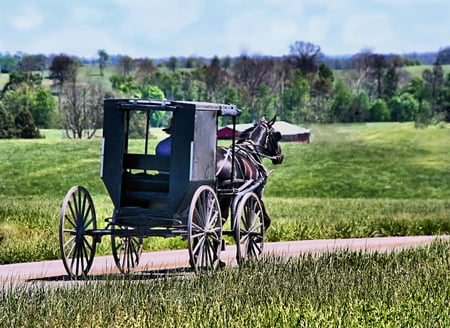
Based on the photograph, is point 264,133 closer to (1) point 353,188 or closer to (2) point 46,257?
(2) point 46,257

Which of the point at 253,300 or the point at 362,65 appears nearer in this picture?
the point at 253,300

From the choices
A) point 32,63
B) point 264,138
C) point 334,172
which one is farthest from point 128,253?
point 32,63

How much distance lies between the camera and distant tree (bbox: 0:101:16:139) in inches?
2988

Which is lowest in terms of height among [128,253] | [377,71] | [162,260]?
[162,260]

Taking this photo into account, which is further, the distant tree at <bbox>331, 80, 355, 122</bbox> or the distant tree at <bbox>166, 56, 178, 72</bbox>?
the distant tree at <bbox>166, 56, 178, 72</bbox>

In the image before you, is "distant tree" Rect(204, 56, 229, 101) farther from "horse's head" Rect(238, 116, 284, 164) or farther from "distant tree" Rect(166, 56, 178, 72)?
"horse's head" Rect(238, 116, 284, 164)

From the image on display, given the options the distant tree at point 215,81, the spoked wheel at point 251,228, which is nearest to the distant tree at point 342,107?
the distant tree at point 215,81

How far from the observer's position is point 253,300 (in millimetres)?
12445

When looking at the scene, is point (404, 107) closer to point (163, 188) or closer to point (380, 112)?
point (380, 112)

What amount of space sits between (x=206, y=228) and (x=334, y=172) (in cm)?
6503

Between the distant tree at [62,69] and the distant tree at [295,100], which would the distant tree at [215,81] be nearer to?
the distant tree at [295,100]

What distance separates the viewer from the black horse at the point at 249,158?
57.0 ft

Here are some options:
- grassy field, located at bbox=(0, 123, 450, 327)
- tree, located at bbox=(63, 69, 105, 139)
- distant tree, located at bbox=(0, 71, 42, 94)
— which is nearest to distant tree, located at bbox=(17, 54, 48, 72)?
distant tree, located at bbox=(0, 71, 42, 94)

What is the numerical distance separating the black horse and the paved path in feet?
3.61
